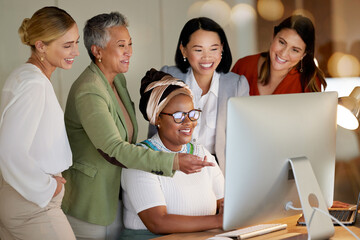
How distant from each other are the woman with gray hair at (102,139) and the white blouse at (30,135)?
0.20 meters

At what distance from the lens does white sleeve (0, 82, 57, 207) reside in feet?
6.25

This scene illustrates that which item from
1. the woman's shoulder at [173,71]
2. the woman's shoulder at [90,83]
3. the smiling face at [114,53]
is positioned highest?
the smiling face at [114,53]

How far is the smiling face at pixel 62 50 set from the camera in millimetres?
2154

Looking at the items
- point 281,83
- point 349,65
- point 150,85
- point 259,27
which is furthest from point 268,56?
point 259,27

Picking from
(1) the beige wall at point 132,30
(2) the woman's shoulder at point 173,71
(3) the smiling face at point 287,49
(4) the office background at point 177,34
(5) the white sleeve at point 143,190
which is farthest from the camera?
(4) the office background at point 177,34

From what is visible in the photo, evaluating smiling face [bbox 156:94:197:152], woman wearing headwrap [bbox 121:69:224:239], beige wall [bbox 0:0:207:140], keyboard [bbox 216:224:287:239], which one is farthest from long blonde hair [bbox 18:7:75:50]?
beige wall [bbox 0:0:207:140]

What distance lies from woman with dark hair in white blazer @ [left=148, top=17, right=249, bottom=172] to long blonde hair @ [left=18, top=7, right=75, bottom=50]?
84 cm

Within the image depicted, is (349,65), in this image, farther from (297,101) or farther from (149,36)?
(297,101)

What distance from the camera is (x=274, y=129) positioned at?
63.6 inches

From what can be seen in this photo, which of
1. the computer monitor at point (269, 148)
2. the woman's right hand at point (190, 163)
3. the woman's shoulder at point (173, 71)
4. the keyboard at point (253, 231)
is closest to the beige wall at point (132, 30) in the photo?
the woman's shoulder at point (173, 71)

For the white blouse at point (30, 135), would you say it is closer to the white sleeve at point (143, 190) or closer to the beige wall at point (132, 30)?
the white sleeve at point (143, 190)

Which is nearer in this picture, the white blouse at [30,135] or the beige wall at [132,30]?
the white blouse at [30,135]

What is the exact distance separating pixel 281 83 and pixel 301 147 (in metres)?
1.52

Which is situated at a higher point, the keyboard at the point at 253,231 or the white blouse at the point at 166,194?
the white blouse at the point at 166,194
